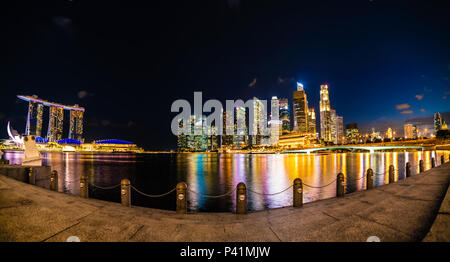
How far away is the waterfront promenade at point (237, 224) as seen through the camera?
4.36 metres

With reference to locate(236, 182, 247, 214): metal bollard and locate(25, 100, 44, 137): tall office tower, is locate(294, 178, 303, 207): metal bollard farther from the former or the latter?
locate(25, 100, 44, 137): tall office tower

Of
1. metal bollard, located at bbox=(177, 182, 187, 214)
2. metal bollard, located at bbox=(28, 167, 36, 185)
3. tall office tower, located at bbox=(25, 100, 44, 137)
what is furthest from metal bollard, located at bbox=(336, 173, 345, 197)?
tall office tower, located at bbox=(25, 100, 44, 137)

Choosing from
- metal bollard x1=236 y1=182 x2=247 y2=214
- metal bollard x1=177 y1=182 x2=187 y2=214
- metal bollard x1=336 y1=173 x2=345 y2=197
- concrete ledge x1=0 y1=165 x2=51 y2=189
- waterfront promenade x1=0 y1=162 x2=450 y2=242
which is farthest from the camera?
concrete ledge x1=0 y1=165 x2=51 y2=189

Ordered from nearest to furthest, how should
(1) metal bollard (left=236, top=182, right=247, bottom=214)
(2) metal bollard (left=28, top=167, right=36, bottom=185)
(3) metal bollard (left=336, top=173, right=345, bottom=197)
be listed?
(1) metal bollard (left=236, top=182, right=247, bottom=214) → (3) metal bollard (left=336, top=173, right=345, bottom=197) → (2) metal bollard (left=28, top=167, right=36, bottom=185)

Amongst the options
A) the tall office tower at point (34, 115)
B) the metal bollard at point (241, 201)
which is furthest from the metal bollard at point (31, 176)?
the tall office tower at point (34, 115)

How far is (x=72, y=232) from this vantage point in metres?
4.54

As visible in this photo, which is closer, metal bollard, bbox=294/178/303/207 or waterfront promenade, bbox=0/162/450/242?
waterfront promenade, bbox=0/162/450/242

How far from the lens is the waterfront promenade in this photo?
14.3ft

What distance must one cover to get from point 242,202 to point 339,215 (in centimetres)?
312

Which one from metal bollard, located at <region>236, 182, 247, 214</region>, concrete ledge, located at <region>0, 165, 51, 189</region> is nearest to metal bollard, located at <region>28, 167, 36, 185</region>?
concrete ledge, located at <region>0, 165, 51, 189</region>

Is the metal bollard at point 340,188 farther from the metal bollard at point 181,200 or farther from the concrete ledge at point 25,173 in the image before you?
the concrete ledge at point 25,173

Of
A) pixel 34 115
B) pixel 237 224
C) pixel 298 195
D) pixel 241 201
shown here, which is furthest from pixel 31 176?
pixel 34 115

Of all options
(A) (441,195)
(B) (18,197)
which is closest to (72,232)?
(B) (18,197)
